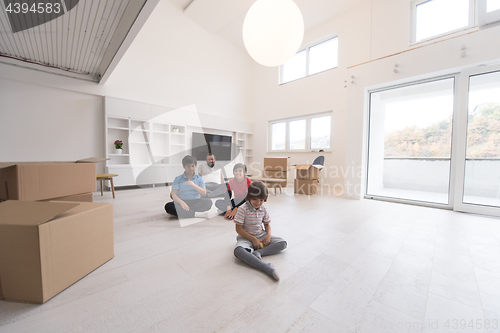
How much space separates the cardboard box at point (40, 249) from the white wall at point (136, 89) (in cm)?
402

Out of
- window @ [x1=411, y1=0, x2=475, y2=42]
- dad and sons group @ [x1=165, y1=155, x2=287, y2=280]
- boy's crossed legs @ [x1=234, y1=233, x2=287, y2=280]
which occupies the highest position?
window @ [x1=411, y1=0, x2=475, y2=42]

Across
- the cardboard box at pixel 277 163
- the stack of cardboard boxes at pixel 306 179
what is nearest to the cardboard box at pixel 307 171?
the stack of cardboard boxes at pixel 306 179

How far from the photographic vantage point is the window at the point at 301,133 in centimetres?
614

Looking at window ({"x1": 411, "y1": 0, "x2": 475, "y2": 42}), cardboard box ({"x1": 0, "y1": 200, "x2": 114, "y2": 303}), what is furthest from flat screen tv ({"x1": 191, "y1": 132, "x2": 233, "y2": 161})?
window ({"x1": 411, "y1": 0, "x2": 475, "y2": 42})

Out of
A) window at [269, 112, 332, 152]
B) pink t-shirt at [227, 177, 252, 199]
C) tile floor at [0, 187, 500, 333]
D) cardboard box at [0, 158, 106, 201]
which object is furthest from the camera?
window at [269, 112, 332, 152]

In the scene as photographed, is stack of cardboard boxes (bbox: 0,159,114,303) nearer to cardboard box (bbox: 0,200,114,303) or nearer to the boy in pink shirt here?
cardboard box (bbox: 0,200,114,303)

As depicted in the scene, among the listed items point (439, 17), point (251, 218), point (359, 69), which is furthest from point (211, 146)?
point (439, 17)

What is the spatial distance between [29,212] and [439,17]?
23.8 feet

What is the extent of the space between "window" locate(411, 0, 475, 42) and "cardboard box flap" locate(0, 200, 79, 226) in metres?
6.88

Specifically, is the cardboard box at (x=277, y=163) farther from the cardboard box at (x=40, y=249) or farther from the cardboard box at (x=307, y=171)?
A: the cardboard box at (x=40, y=249)

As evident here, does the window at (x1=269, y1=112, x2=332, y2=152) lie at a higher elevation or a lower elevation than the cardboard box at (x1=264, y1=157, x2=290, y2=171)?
higher

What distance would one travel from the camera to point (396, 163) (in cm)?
527

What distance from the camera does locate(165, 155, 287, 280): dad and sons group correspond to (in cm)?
Result: 160

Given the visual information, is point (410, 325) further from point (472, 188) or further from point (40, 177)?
point (472, 188)
